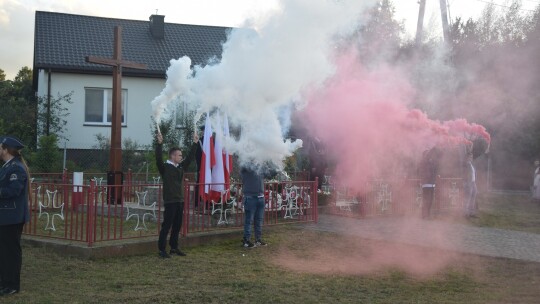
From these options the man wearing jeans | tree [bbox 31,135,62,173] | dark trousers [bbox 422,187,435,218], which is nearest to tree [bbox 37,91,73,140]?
tree [bbox 31,135,62,173]

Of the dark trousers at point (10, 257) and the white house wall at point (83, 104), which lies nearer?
the dark trousers at point (10, 257)

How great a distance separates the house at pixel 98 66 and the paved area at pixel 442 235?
11.7m

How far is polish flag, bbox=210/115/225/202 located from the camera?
12.1 m

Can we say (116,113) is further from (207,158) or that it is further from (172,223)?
(172,223)

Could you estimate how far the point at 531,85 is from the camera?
17375 millimetres

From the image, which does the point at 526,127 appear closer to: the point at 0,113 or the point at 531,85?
the point at 531,85

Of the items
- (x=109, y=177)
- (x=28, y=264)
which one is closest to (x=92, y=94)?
(x=109, y=177)

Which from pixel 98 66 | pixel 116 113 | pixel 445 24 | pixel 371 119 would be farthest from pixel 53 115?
pixel 445 24

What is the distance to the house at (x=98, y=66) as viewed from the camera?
25.5m

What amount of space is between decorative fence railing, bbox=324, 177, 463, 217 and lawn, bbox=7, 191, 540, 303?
12.3 ft

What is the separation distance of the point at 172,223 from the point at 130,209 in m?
3.21

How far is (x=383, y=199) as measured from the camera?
16.0 m

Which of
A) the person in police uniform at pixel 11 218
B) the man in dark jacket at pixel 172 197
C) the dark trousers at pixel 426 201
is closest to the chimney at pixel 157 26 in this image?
the dark trousers at pixel 426 201

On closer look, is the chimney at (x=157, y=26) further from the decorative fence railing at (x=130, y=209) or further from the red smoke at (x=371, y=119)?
the red smoke at (x=371, y=119)
